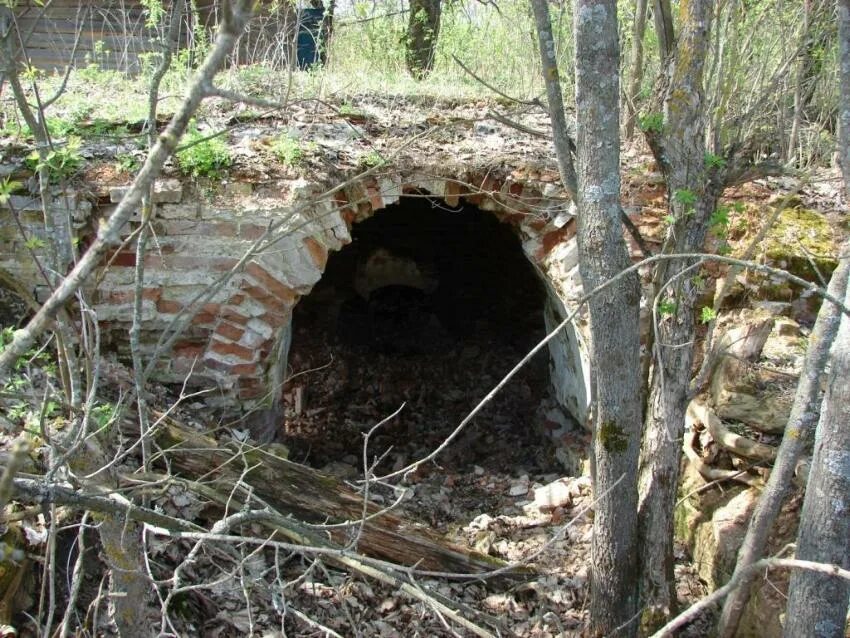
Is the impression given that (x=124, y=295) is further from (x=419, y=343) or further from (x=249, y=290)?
(x=419, y=343)

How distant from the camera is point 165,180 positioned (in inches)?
154

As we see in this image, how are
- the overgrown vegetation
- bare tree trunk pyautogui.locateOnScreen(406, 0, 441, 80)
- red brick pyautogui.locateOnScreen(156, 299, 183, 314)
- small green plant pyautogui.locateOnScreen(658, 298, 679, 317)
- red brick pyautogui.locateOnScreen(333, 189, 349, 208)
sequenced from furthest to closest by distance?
bare tree trunk pyautogui.locateOnScreen(406, 0, 441, 80)
red brick pyautogui.locateOnScreen(333, 189, 349, 208)
red brick pyautogui.locateOnScreen(156, 299, 183, 314)
small green plant pyautogui.locateOnScreen(658, 298, 679, 317)
the overgrown vegetation

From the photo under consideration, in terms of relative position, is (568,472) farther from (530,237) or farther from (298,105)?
(298,105)

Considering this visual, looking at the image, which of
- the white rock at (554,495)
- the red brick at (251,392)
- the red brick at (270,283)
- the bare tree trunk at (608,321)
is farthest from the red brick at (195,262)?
the white rock at (554,495)

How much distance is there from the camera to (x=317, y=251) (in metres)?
4.18

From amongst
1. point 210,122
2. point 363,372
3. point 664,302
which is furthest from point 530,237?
point 363,372

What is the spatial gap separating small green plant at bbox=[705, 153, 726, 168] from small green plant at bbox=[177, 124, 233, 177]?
2.46 meters

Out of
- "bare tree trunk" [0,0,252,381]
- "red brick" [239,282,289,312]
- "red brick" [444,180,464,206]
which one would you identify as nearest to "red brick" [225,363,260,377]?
"red brick" [239,282,289,312]

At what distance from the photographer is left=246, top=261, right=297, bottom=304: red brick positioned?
404 centimetres

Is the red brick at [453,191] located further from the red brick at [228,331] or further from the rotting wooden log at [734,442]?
the rotting wooden log at [734,442]

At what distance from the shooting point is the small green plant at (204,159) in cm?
388

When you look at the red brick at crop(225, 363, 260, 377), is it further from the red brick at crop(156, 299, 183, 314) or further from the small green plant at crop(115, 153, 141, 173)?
the small green plant at crop(115, 153, 141, 173)

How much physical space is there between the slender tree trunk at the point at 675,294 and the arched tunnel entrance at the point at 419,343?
7.33 feet

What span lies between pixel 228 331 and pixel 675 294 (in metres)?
2.45
